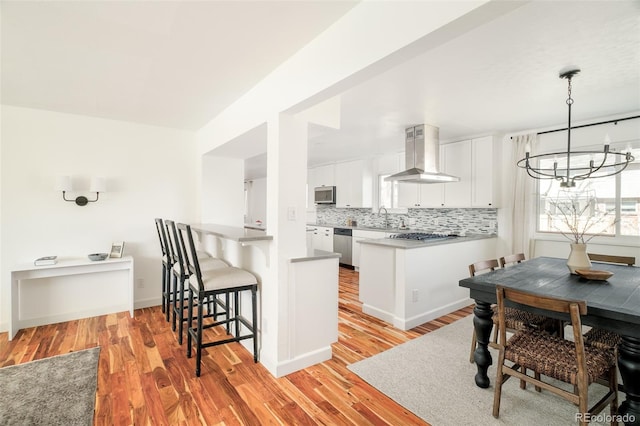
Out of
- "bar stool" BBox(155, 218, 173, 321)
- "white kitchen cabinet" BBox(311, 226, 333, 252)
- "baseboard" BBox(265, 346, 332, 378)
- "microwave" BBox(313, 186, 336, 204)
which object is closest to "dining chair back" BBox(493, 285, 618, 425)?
"baseboard" BBox(265, 346, 332, 378)

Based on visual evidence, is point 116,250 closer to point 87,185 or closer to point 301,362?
point 87,185

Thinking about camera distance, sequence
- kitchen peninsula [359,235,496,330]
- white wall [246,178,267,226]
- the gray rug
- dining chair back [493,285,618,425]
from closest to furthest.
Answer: dining chair back [493,285,618,425] < the gray rug < kitchen peninsula [359,235,496,330] < white wall [246,178,267,226]

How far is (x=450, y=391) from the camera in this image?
2.17 metres

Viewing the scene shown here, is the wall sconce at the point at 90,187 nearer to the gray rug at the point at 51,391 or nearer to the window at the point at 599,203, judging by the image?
the gray rug at the point at 51,391

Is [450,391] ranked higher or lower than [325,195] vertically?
lower

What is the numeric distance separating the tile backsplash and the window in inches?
26.1

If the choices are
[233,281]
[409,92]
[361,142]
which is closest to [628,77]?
[409,92]

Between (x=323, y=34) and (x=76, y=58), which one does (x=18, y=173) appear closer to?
(x=76, y=58)

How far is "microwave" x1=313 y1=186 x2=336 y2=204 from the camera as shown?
22.9 ft

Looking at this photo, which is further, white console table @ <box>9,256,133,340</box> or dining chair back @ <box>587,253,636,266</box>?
white console table @ <box>9,256,133,340</box>

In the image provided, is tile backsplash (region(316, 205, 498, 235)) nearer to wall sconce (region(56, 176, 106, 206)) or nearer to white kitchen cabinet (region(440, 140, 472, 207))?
white kitchen cabinet (region(440, 140, 472, 207))

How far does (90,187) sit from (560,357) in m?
4.72

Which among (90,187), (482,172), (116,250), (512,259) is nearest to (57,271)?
(116,250)

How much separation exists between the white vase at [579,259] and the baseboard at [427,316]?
1.53 meters
